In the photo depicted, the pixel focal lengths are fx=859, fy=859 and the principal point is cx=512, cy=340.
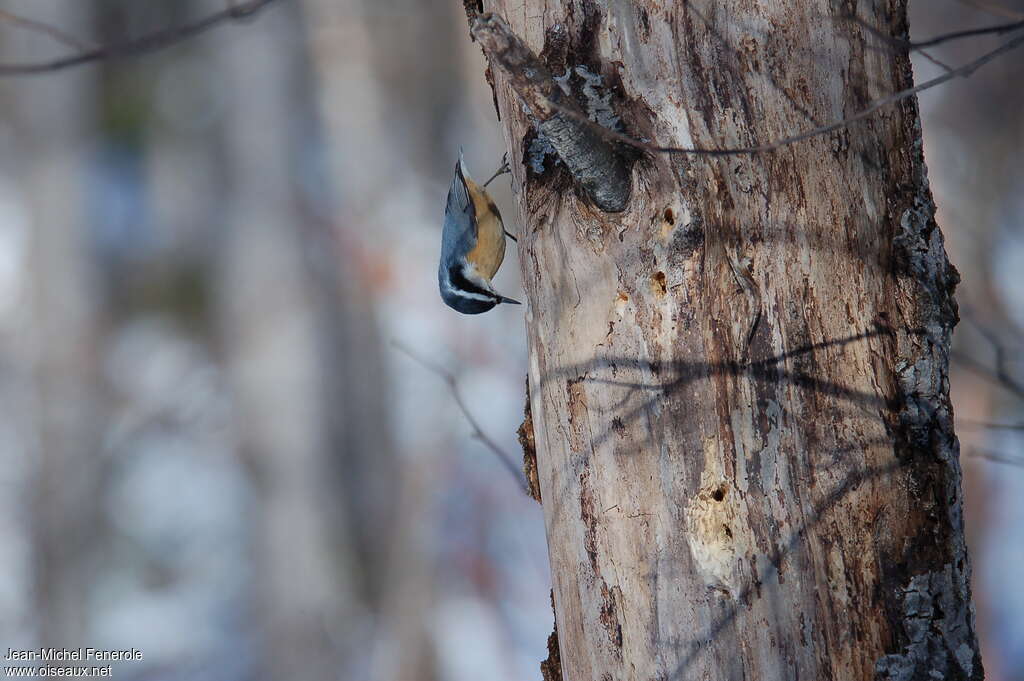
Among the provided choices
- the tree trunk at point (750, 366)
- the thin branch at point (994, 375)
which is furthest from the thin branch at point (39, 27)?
the thin branch at point (994, 375)

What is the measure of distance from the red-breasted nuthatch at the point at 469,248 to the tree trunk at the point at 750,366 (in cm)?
166

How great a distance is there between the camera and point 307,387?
22.0 feet

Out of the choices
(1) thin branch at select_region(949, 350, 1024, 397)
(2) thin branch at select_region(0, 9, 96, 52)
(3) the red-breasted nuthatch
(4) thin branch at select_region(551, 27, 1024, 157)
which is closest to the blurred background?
(3) the red-breasted nuthatch

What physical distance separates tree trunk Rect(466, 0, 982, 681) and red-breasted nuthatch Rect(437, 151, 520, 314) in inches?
65.3

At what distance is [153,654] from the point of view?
21.4 ft

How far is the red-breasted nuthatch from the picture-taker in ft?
9.93

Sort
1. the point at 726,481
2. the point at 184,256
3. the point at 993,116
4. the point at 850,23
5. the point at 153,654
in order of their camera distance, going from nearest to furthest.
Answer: the point at 726,481
the point at 850,23
the point at 153,654
the point at 993,116
the point at 184,256

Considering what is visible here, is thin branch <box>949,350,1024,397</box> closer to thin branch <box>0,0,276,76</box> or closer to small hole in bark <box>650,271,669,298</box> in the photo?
small hole in bark <box>650,271,669,298</box>

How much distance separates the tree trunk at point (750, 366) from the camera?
1160 mm

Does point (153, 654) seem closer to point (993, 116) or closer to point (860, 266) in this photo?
point (860, 266)

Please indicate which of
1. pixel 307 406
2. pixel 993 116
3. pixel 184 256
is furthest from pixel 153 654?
pixel 993 116

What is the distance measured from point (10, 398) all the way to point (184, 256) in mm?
3509

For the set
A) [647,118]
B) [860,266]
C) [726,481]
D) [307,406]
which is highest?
[307,406]

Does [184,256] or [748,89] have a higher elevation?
[184,256]
